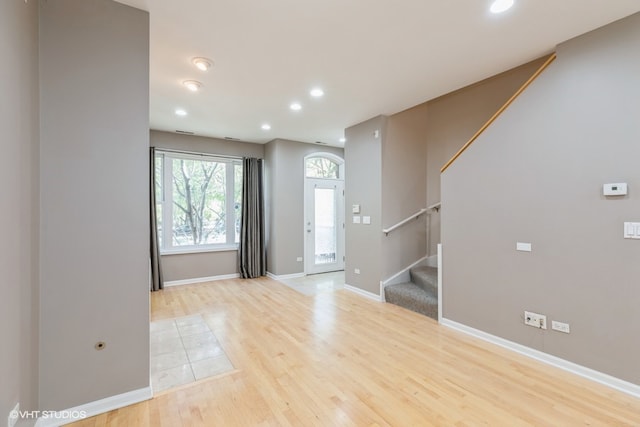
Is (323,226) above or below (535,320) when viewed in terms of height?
above

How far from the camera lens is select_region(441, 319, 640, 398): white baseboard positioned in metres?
2.13

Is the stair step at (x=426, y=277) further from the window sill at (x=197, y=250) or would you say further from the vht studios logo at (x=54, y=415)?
the vht studios logo at (x=54, y=415)

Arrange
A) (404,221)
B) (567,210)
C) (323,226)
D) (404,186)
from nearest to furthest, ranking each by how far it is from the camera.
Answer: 1. (567,210)
2. (404,221)
3. (404,186)
4. (323,226)

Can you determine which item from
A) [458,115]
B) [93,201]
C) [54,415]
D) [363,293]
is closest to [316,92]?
[458,115]

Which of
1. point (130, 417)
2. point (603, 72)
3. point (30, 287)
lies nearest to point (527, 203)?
point (603, 72)

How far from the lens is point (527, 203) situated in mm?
2707

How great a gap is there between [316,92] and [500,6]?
199 centimetres

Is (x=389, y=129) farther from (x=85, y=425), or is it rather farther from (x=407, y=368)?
(x=85, y=425)

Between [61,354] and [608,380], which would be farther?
[608,380]

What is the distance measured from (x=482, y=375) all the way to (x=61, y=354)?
3056 millimetres

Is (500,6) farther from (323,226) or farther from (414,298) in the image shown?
(323,226)

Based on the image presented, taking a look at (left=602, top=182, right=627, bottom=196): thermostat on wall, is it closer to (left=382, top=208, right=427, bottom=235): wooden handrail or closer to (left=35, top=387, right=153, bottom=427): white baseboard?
(left=382, top=208, right=427, bottom=235): wooden handrail

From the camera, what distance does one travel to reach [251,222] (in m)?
5.88

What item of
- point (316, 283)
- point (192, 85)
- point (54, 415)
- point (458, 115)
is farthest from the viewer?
point (316, 283)
